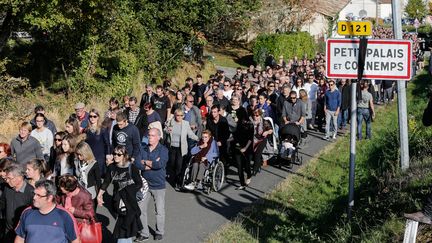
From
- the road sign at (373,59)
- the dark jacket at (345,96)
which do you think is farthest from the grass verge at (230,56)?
the road sign at (373,59)

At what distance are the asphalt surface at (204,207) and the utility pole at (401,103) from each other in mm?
2876

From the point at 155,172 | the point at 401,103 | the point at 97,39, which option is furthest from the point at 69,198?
the point at 97,39

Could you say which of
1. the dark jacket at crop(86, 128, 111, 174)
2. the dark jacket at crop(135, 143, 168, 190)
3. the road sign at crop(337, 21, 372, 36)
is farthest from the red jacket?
the road sign at crop(337, 21, 372, 36)

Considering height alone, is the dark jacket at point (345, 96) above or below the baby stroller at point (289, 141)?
above

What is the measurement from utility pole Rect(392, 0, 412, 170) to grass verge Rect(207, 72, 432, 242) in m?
0.26

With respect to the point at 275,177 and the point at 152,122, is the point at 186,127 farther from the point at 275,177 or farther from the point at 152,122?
the point at 275,177

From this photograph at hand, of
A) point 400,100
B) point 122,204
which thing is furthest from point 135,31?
point 122,204

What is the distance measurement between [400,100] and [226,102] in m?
4.87

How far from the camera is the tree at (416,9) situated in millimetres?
89988

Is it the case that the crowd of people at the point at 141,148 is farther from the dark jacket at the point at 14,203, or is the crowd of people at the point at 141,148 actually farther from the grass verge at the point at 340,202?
the grass verge at the point at 340,202

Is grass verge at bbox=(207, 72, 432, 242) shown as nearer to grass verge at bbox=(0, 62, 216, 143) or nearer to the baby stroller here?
the baby stroller

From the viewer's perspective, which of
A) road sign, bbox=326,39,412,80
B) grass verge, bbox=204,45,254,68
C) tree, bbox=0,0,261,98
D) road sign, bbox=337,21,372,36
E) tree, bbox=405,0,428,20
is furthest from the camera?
tree, bbox=405,0,428,20

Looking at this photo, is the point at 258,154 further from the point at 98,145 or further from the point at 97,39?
the point at 97,39

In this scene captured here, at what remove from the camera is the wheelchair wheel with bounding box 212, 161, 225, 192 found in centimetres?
1183
